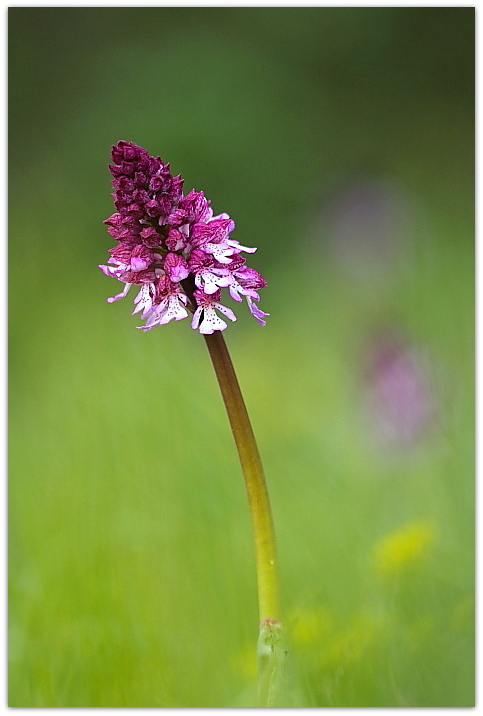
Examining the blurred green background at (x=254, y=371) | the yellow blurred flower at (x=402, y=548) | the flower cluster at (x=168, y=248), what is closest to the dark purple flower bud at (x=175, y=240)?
the flower cluster at (x=168, y=248)

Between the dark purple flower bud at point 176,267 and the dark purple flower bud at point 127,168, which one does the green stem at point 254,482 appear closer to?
the dark purple flower bud at point 176,267

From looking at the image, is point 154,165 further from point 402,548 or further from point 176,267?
point 402,548

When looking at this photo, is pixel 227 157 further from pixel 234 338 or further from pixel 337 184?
pixel 234 338

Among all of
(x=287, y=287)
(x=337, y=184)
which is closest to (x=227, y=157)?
(x=337, y=184)

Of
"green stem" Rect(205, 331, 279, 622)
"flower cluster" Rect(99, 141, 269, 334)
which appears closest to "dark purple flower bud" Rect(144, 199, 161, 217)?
"flower cluster" Rect(99, 141, 269, 334)

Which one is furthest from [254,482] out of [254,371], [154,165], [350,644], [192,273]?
[254,371]

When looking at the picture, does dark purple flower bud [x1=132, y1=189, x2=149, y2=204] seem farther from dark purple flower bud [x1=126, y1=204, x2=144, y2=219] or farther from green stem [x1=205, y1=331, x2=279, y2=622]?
green stem [x1=205, y1=331, x2=279, y2=622]
